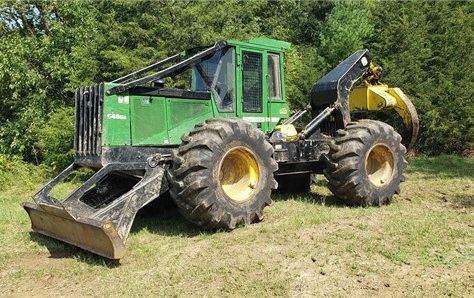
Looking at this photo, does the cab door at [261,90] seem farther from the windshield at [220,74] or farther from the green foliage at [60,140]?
the green foliage at [60,140]

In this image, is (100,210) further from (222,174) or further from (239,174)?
(239,174)

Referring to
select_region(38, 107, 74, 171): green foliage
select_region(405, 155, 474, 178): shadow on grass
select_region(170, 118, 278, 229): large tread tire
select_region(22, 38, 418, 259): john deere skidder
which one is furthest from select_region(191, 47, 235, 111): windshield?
select_region(38, 107, 74, 171): green foliage

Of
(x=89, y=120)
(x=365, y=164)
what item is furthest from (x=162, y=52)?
(x=365, y=164)

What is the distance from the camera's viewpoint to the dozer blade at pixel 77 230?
5.04 metres

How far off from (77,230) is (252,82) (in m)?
3.54

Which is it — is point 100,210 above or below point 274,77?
below

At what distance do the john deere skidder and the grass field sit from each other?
0.32 metres

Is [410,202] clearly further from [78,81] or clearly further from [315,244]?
[78,81]

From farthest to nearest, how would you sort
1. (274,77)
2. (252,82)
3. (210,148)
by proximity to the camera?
1. (274,77)
2. (252,82)
3. (210,148)

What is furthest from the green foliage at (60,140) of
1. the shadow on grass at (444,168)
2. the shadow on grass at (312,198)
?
the shadow on grass at (444,168)

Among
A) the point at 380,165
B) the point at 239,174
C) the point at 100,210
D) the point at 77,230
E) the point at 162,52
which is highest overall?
the point at 162,52

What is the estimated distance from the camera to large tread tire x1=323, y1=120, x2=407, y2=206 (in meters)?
7.20

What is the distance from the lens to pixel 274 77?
8031mm

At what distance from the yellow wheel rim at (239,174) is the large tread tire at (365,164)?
1.47 meters
